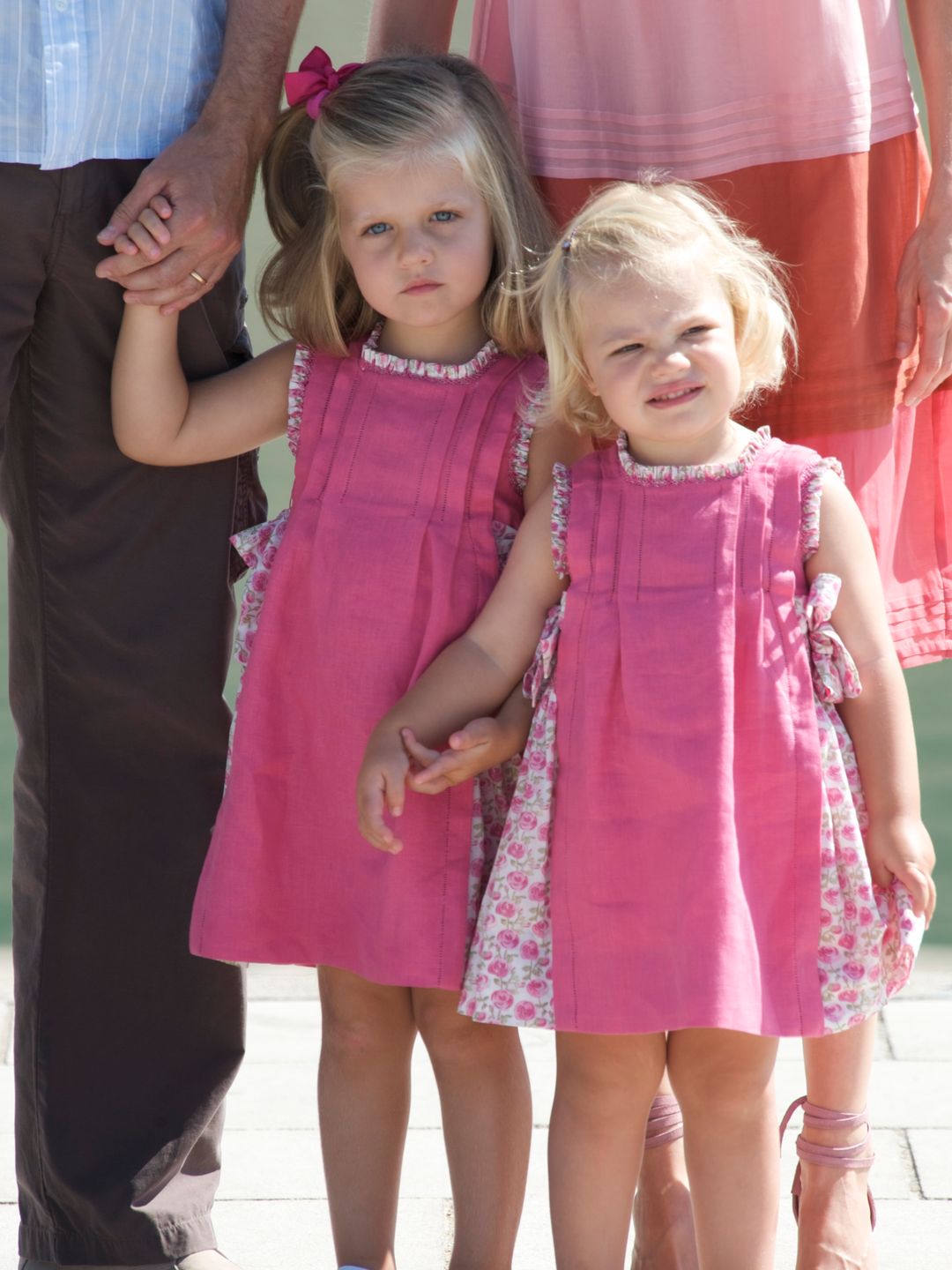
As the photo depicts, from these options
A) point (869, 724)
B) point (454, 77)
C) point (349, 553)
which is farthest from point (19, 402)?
point (869, 724)

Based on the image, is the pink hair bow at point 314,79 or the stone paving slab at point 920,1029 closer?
the pink hair bow at point 314,79

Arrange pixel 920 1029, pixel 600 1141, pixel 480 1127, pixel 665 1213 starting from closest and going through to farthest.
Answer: pixel 600 1141, pixel 480 1127, pixel 665 1213, pixel 920 1029

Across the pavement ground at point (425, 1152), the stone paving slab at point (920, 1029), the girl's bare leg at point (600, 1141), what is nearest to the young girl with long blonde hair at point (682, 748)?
the girl's bare leg at point (600, 1141)

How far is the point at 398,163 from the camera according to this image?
1.91 metres

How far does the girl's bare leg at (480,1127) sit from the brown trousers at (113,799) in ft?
1.22

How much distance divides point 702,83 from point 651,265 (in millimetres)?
257

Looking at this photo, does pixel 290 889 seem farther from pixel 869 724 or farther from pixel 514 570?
pixel 869 724

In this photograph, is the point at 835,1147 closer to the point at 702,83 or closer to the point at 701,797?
the point at 701,797

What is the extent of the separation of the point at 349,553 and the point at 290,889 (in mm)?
382

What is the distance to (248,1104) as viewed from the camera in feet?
8.82

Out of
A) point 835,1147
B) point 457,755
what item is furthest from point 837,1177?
point 457,755

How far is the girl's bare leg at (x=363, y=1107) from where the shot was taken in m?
1.98

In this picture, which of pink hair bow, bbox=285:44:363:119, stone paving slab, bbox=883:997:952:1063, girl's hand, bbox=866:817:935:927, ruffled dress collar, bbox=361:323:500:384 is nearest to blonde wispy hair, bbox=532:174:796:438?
ruffled dress collar, bbox=361:323:500:384

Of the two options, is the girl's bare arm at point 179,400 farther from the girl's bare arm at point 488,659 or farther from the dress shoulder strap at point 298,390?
the girl's bare arm at point 488,659
